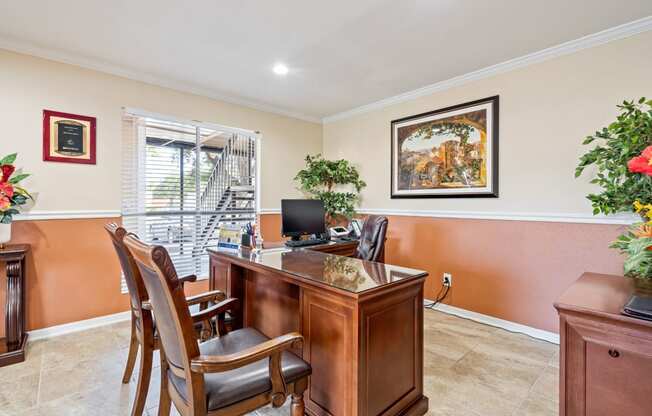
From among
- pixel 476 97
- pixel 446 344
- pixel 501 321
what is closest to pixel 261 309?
pixel 446 344

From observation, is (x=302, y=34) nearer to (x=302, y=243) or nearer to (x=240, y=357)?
(x=302, y=243)

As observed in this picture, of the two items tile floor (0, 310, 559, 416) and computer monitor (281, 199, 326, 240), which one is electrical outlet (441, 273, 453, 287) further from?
computer monitor (281, 199, 326, 240)

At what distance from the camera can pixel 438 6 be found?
2100 millimetres

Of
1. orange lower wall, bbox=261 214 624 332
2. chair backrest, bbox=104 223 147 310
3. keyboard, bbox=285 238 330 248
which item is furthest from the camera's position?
keyboard, bbox=285 238 330 248

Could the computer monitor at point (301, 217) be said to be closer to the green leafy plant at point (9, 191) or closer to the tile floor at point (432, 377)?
the tile floor at point (432, 377)

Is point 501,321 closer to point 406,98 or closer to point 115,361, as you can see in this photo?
point 406,98

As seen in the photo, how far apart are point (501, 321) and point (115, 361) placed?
340cm

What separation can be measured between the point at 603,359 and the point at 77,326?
3866 mm

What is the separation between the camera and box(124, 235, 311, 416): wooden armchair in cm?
105

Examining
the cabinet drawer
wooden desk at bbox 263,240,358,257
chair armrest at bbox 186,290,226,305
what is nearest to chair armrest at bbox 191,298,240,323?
chair armrest at bbox 186,290,226,305

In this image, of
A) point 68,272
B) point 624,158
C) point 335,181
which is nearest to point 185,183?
point 68,272

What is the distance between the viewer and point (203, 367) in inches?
Answer: 41.4

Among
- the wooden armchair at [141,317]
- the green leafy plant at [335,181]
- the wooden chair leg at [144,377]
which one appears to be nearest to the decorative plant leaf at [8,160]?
the wooden armchair at [141,317]

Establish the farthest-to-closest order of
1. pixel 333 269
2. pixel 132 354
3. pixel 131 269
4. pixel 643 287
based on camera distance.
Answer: pixel 132 354
pixel 333 269
pixel 131 269
pixel 643 287
